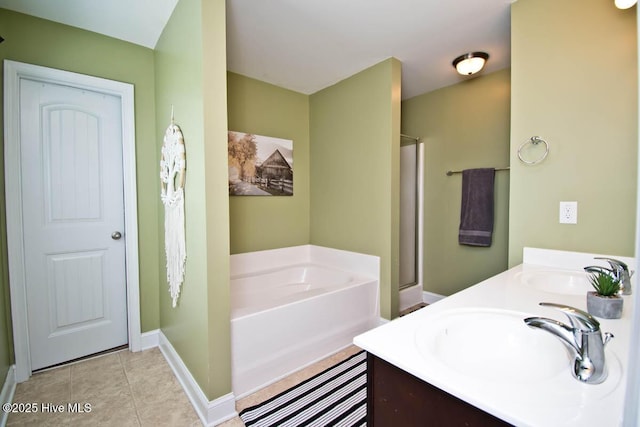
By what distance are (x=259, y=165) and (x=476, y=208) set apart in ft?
7.28

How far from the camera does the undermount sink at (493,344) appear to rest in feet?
2.59

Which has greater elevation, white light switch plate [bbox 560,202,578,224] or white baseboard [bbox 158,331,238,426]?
white light switch plate [bbox 560,202,578,224]

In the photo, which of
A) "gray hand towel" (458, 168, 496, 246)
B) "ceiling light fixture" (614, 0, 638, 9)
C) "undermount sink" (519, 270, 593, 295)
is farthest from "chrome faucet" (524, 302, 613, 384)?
"gray hand towel" (458, 168, 496, 246)

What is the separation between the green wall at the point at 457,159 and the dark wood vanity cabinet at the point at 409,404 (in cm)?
239

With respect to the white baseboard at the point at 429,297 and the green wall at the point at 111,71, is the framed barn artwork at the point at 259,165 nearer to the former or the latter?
the green wall at the point at 111,71

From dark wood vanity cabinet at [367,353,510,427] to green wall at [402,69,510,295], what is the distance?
7.85 feet

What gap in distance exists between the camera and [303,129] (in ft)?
10.7

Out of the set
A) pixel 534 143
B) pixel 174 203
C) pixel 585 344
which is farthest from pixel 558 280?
pixel 174 203

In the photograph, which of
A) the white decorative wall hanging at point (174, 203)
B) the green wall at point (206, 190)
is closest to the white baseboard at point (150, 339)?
the white decorative wall hanging at point (174, 203)

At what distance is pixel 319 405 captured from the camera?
1636 millimetres

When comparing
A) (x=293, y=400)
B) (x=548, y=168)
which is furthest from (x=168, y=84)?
(x=548, y=168)

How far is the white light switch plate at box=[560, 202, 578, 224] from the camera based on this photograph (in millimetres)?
1508

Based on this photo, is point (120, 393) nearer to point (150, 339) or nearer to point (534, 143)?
point (150, 339)

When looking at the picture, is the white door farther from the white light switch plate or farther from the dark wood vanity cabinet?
the white light switch plate
